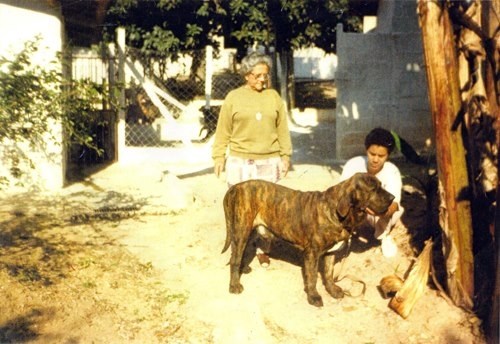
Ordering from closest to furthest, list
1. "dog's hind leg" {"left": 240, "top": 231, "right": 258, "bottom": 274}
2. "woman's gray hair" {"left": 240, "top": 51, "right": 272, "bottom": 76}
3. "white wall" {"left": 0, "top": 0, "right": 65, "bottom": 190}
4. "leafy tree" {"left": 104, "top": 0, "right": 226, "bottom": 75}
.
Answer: "woman's gray hair" {"left": 240, "top": 51, "right": 272, "bottom": 76} < "dog's hind leg" {"left": 240, "top": 231, "right": 258, "bottom": 274} < "white wall" {"left": 0, "top": 0, "right": 65, "bottom": 190} < "leafy tree" {"left": 104, "top": 0, "right": 226, "bottom": 75}

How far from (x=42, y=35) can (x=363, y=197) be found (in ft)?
20.3

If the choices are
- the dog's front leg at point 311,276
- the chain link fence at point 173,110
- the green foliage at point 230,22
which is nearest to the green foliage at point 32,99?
the dog's front leg at point 311,276

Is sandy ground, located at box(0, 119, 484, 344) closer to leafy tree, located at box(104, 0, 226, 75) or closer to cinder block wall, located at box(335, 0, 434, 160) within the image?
cinder block wall, located at box(335, 0, 434, 160)

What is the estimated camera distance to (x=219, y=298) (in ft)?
15.4

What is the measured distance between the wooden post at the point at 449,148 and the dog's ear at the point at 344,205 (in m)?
0.70

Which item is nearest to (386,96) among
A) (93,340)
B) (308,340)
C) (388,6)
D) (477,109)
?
(388,6)

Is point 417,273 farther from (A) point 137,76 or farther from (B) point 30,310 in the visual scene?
(A) point 137,76

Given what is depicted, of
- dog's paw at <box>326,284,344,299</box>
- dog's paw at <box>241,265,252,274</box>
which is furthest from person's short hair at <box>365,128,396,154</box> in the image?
→ dog's paw at <box>241,265,252,274</box>

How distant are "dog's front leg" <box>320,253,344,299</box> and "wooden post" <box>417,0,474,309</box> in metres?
0.90

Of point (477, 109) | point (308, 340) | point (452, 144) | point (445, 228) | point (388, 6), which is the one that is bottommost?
point (308, 340)

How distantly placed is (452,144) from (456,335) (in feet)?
4.52

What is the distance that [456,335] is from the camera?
13.2 feet

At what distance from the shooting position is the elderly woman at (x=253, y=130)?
4.97m

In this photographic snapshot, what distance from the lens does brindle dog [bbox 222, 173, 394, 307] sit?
13.9 feet
